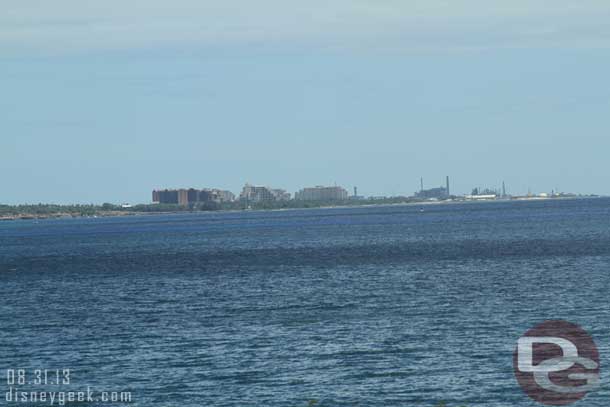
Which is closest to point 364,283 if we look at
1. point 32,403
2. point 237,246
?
point 32,403

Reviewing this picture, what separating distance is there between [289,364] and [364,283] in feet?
105

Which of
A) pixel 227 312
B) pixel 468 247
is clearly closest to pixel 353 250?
pixel 468 247

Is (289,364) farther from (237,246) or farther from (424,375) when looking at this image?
(237,246)

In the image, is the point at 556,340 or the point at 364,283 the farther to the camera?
the point at 364,283

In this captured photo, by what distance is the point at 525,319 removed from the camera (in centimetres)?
4922

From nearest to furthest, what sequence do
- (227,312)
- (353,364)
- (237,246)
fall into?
(353,364) < (227,312) < (237,246)

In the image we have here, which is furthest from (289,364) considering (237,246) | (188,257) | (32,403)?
(237,246)

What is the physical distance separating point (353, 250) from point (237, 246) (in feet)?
88.5

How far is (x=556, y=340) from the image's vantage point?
41875 millimetres

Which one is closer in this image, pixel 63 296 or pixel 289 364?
pixel 289 364

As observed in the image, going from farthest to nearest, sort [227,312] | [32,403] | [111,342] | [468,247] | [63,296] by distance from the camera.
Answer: [468,247]
[63,296]
[227,312]
[111,342]
[32,403]

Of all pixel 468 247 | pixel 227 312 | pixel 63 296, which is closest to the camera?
pixel 227 312

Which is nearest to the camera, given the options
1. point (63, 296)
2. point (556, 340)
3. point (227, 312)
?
point (556, 340)

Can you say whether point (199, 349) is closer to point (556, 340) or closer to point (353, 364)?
point (353, 364)
